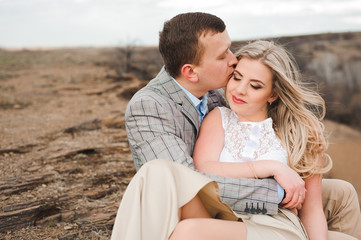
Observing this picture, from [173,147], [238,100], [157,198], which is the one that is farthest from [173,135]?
[157,198]

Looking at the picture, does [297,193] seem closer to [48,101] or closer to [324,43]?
[48,101]

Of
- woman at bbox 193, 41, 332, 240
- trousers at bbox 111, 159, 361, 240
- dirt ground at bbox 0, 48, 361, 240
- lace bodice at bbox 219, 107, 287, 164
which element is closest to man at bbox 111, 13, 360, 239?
woman at bbox 193, 41, 332, 240

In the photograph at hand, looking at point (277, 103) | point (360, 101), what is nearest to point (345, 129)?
point (360, 101)

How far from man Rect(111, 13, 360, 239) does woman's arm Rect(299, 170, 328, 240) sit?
21 cm

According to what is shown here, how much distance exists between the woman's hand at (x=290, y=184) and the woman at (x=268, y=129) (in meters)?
0.11

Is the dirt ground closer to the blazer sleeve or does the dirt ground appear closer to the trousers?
the blazer sleeve

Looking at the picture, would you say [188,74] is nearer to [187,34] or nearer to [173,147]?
[187,34]

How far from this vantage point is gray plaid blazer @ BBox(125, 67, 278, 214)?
2.28 m

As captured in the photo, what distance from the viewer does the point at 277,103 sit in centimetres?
296

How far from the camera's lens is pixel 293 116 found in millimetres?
2852

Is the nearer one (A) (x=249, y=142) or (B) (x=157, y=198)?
(B) (x=157, y=198)

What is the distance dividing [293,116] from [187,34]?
1.01m

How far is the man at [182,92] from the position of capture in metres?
2.49

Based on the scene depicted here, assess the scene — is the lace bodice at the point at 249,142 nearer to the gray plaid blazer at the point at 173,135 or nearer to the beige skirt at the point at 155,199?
the gray plaid blazer at the point at 173,135
